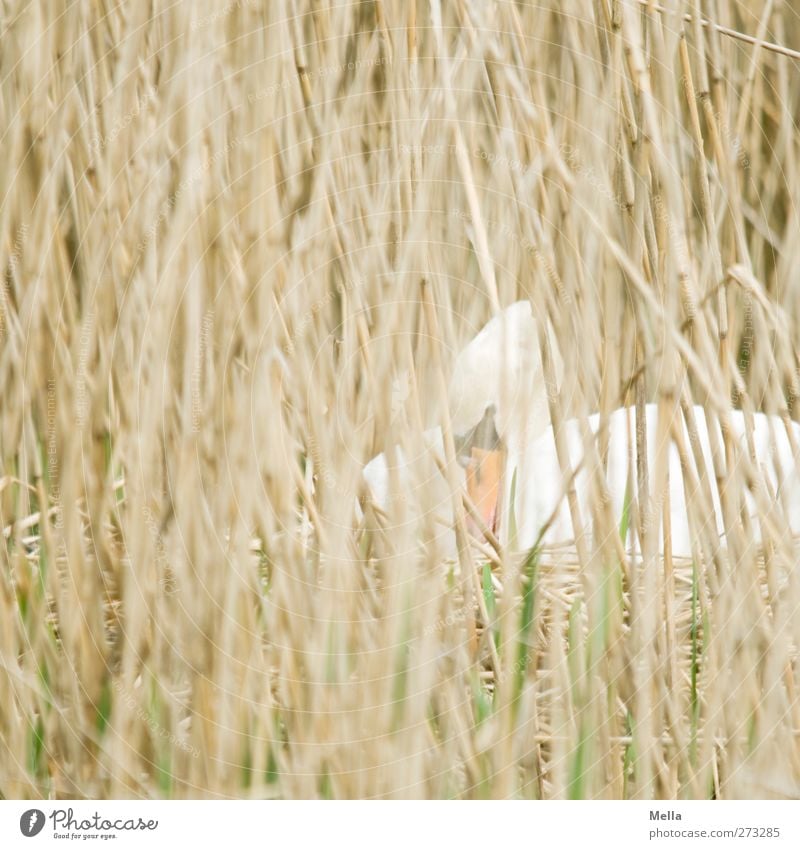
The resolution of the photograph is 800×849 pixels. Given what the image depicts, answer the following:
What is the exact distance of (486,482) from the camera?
96cm

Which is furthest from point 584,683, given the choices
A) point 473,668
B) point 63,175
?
point 63,175

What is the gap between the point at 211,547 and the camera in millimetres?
601
